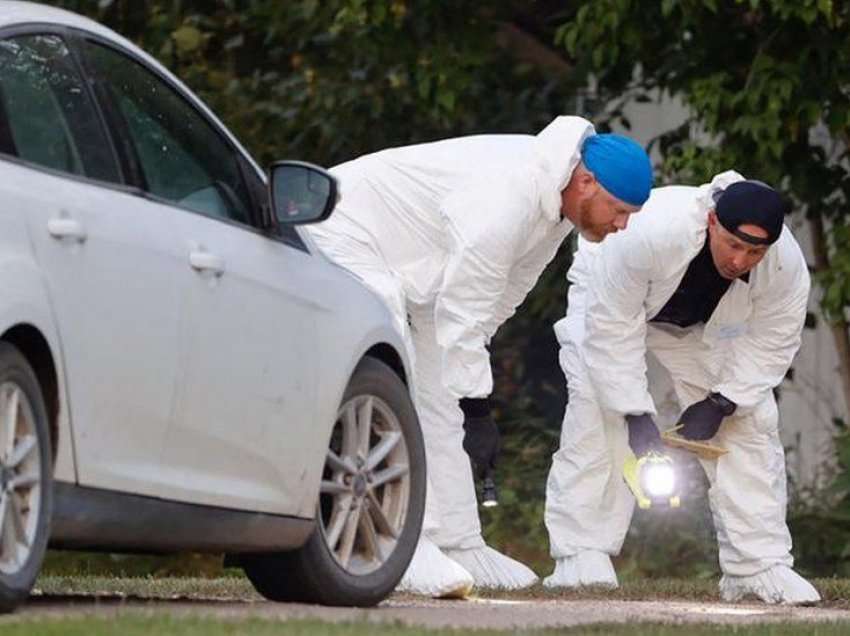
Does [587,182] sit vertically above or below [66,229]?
below

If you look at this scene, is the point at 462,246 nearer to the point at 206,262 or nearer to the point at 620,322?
the point at 620,322

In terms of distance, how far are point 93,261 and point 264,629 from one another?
946mm

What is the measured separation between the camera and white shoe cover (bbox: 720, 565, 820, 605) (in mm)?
10312

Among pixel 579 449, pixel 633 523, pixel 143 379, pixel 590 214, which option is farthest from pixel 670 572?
pixel 143 379

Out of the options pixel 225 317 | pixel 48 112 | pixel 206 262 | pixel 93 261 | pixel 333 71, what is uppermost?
pixel 48 112

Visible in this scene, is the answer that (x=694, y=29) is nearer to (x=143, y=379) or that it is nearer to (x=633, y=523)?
(x=633, y=523)

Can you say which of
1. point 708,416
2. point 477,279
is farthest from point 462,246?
point 708,416

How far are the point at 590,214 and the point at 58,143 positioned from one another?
8.72 ft

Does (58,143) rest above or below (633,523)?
above

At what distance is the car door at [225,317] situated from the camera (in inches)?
293

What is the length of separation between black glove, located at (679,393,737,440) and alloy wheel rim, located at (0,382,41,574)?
4036mm

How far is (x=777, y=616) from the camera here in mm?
9016

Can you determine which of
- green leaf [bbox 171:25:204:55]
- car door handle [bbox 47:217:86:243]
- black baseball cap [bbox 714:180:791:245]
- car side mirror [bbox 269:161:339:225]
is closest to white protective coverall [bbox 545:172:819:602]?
black baseball cap [bbox 714:180:791:245]

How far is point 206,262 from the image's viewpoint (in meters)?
7.48
